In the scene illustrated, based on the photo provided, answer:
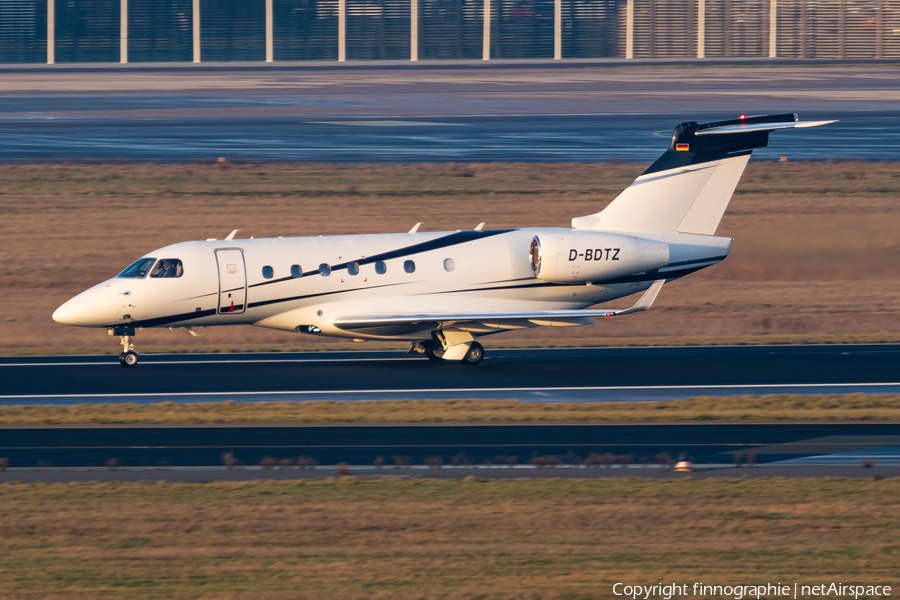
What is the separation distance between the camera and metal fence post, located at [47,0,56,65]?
98.8 meters

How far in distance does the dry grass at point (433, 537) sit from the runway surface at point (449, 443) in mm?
1752

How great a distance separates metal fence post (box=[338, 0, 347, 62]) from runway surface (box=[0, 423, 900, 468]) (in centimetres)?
8648

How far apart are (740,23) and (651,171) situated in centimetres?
8241

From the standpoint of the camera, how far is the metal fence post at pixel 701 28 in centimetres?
10525

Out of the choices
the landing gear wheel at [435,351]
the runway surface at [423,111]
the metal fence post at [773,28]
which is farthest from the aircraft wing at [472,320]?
the metal fence post at [773,28]

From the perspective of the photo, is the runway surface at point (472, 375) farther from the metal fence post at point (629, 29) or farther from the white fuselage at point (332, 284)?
the metal fence post at point (629, 29)

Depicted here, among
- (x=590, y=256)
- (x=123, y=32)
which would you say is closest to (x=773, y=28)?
(x=123, y=32)

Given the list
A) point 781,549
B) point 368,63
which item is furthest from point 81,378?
point 368,63

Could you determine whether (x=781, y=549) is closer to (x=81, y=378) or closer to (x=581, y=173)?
(x=81, y=378)

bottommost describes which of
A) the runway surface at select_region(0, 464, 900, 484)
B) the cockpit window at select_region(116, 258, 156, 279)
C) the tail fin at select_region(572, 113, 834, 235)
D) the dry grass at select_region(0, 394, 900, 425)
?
the dry grass at select_region(0, 394, 900, 425)

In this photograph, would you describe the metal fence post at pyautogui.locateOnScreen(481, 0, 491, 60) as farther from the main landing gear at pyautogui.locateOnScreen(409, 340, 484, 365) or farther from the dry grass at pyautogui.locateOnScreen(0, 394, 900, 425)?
the dry grass at pyautogui.locateOnScreen(0, 394, 900, 425)

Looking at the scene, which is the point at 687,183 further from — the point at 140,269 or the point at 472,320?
the point at 140,269

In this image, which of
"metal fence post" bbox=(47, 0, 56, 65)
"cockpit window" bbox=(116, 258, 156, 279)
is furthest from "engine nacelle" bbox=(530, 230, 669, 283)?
"metal fence post" bbox=(47, 0, 56, 65)

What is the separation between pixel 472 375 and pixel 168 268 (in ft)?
23.6
